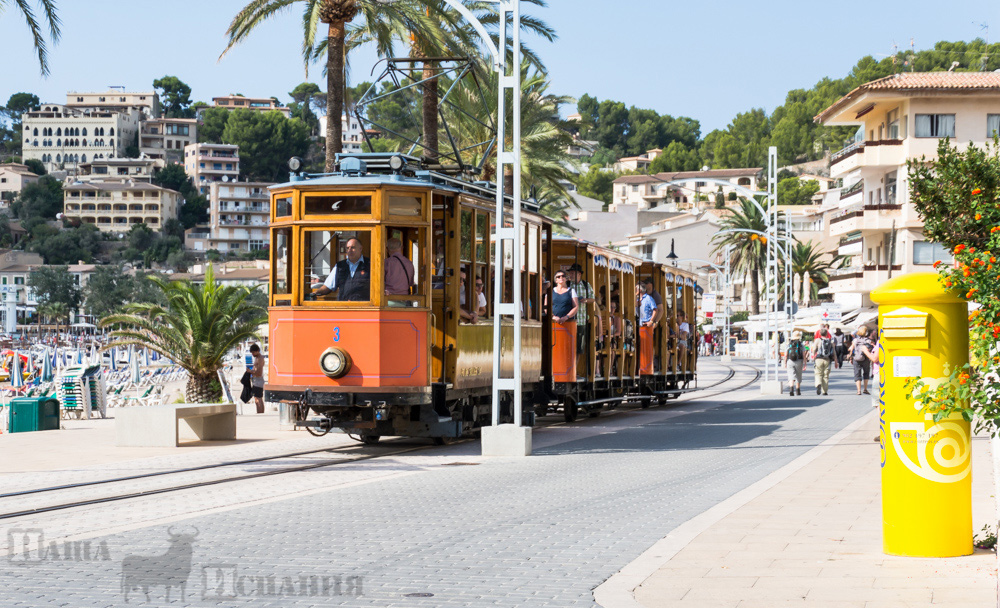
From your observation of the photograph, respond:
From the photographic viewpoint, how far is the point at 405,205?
1691 cm

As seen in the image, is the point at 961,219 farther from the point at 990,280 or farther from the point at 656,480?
the point at 656,480

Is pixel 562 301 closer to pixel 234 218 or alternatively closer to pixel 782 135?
pixel 782 135

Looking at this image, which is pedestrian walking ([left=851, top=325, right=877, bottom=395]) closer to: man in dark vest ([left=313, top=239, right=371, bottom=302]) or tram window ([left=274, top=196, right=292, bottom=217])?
Answer: man in dark vest ([left=313, top=239, right=371, bottom=302])

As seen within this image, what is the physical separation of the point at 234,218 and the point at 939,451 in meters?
185

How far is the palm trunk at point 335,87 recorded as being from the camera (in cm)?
2430

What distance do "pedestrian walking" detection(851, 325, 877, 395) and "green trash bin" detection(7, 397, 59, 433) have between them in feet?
54.1

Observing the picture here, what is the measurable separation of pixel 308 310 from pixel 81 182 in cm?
18437

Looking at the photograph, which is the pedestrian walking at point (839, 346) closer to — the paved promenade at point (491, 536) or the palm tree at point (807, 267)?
the palm tree at point (807, 267)

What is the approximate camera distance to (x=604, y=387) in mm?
25062

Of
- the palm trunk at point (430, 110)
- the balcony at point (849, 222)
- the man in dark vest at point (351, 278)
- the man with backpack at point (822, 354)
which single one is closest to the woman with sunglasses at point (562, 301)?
the man in dark vest at point (351, 278)

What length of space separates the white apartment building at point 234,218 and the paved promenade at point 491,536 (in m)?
170

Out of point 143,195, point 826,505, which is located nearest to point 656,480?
point 826,505

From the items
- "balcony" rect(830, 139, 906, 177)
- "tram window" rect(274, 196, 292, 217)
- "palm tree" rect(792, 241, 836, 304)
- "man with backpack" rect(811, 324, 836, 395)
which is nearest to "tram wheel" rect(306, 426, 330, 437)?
"tram window" rect(274, 196, 292, 217)

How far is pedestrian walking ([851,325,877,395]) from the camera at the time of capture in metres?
30.1
